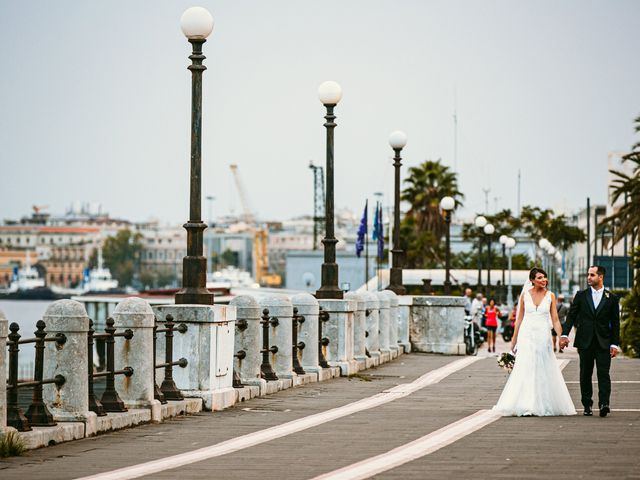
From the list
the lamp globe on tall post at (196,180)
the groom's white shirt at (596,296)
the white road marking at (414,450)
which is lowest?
the white road marking at (414,450)

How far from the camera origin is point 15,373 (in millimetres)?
13336

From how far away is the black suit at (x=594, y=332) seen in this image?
16.9 m

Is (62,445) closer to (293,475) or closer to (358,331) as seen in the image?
(293,475)

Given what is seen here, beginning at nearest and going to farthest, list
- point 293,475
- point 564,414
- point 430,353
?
point 293,475 < point 564,414 < point 430,353

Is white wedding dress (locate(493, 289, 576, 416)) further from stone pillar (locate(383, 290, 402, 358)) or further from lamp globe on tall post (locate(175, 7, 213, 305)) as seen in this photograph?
stone pillar (locate(383, 290, 402, 358))

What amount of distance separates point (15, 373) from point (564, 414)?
701cm

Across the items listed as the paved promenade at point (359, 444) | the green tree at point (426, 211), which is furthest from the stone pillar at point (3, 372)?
the green tree at point (426, 211)

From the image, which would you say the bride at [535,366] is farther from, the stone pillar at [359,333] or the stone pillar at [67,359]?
the stone pillar at [359,333]

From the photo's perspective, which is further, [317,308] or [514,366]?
[317,308]

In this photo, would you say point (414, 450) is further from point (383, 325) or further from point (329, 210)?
point (383, 325)

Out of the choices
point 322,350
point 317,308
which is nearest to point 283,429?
point 317,308

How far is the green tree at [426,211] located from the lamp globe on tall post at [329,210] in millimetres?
75711

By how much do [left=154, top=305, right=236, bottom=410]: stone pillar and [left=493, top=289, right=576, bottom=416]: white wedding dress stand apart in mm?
3636

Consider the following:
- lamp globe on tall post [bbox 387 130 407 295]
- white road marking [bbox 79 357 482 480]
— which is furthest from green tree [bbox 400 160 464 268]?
white road marking [bbox 79 357 482 480]
